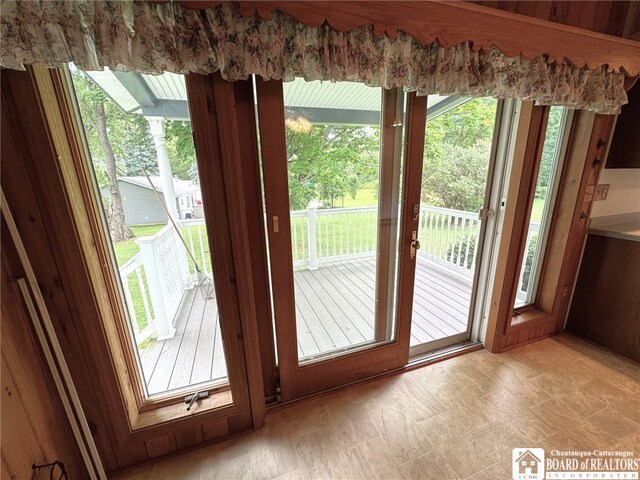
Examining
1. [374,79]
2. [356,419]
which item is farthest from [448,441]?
[374,79]

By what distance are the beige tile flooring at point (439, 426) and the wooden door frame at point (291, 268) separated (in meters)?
0.12

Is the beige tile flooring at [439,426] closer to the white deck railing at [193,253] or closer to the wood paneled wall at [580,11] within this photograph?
the white deck railing at [193,253]

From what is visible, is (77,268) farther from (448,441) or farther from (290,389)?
(448,441)

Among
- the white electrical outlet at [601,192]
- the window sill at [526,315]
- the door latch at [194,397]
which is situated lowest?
the window sill at [526,315]

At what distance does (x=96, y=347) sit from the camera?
44.9 inches

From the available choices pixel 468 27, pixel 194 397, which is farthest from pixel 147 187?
pixel 468 27

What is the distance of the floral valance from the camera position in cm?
80

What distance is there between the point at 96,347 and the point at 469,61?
7.34ft

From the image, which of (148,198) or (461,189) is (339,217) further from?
(461,189)

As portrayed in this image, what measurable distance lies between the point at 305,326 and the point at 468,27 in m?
1.89

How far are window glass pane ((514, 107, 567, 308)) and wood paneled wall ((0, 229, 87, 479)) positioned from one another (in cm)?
288

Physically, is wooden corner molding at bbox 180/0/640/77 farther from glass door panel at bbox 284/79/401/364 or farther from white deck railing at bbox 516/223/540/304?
white deck railing at bbox 516/223/540/304

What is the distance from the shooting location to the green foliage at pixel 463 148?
203cm

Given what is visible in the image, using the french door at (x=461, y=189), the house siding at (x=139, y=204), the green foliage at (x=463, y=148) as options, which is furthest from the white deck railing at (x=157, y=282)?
the green foliage at (x=463, y=148)
